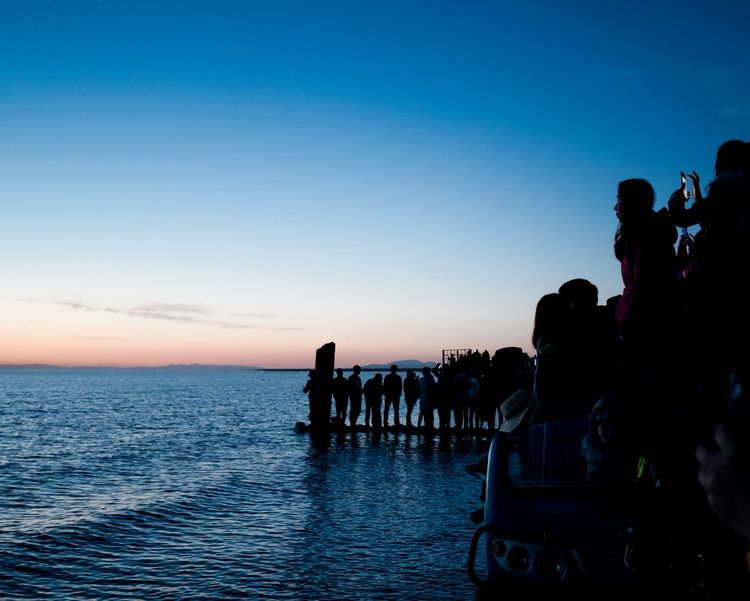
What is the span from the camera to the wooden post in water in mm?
23780

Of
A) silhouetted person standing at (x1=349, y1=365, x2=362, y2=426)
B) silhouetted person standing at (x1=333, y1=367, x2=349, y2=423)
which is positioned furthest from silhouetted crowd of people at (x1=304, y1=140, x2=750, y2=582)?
silhouetted person standing at (x1=333, y1=367, x2=349, y2=423)

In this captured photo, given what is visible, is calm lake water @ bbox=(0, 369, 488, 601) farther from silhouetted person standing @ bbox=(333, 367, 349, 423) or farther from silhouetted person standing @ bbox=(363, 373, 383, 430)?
silhouetted person standing @ bbox=(333, 367, 349, 423)

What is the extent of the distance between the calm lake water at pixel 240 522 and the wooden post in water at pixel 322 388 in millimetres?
4721

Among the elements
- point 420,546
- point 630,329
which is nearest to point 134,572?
point 420,546

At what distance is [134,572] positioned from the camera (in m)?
6.70

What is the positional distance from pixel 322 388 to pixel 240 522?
14.8 m

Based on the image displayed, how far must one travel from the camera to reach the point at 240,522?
356 inches

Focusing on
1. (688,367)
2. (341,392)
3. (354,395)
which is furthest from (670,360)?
(341,392)

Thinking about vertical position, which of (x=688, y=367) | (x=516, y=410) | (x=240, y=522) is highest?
(x=688, y=367)

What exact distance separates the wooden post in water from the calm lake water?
4721mm

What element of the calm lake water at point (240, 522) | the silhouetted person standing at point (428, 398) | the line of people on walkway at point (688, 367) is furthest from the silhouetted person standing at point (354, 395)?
the line of people on walkway at point (688, 367)

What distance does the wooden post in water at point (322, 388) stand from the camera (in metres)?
23.8

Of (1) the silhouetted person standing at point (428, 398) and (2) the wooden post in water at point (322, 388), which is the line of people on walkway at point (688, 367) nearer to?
(1) the silhouetted person standing at point (428, 398)

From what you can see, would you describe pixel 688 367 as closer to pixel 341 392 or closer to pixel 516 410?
pixel 516 410
